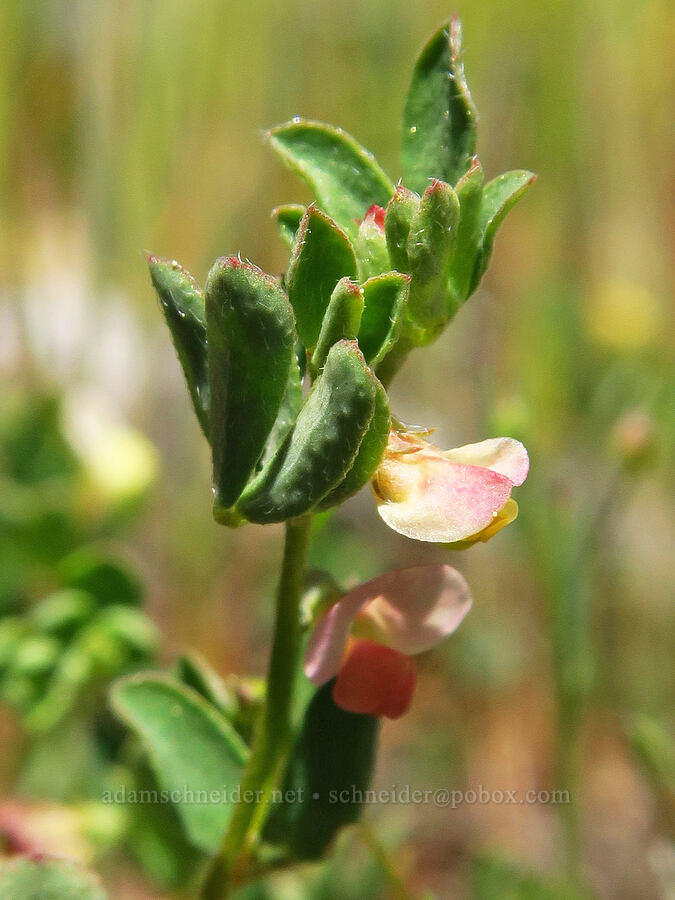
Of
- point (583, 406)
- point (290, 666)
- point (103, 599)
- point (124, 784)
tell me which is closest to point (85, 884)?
point (290, 666)

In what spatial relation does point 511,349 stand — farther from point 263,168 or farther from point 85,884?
point 85,884

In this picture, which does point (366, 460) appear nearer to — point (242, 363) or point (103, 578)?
point (242, 363)

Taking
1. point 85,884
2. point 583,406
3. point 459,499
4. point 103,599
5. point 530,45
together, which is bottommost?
point 583,406

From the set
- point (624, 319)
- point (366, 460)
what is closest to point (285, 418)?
point (366, 460)

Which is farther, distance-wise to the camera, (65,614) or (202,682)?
(65,614)

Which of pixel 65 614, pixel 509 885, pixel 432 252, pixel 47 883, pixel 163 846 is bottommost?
pixel 509 885

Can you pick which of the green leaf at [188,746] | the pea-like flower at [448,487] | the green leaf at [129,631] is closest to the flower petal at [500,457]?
the pea-like flower at [448,487]

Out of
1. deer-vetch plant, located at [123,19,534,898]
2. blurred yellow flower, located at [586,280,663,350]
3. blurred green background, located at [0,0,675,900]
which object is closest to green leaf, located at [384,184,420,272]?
deer-vetch plant, located at [123,19,534,898]
